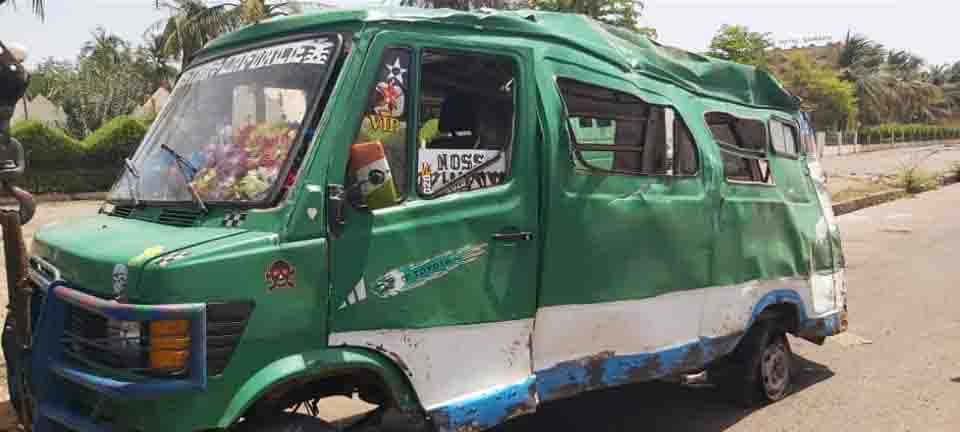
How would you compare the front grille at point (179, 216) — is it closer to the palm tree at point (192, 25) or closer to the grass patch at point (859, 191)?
the grass patch at point (859, 191)

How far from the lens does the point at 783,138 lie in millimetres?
6082

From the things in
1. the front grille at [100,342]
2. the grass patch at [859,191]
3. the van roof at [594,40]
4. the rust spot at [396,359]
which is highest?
the van roof at [594,40]

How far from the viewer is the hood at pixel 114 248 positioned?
2842 mm

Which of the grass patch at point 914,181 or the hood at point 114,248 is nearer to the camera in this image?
the hood at point 114,248

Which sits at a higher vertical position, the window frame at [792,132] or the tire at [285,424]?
the window frame at [792,132]

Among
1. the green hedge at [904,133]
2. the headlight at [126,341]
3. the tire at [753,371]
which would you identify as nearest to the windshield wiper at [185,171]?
the headlight at [126,341]

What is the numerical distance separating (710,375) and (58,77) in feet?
160

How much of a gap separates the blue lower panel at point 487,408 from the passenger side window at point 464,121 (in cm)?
96

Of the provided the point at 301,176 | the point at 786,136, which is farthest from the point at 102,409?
the point at 786,136

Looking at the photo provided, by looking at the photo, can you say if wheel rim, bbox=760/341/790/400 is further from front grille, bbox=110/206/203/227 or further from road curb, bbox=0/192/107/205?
road curb, bbox=0/192/107/205

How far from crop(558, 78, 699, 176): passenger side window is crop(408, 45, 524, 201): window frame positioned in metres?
0.36

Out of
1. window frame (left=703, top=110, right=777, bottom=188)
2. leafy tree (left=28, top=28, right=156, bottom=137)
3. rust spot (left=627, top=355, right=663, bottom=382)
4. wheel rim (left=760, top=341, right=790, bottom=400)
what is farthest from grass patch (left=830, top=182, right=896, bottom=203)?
leafy tree (left=28, top=28, right=156, bottom=137)

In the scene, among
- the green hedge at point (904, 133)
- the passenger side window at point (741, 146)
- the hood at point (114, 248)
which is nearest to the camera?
the hood at point (114, 248)

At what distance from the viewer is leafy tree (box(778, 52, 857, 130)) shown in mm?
49062
